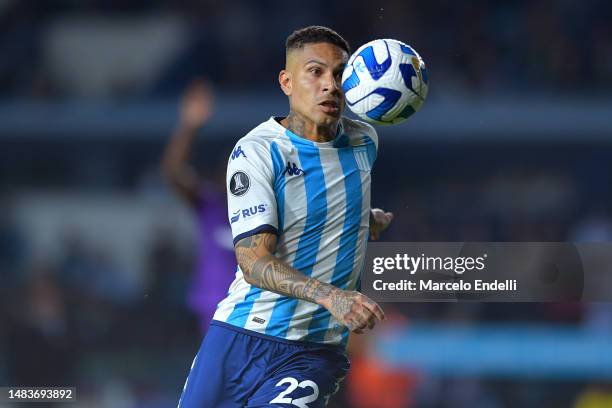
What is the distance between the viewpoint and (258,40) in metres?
12.1

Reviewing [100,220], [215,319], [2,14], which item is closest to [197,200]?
[215,319]

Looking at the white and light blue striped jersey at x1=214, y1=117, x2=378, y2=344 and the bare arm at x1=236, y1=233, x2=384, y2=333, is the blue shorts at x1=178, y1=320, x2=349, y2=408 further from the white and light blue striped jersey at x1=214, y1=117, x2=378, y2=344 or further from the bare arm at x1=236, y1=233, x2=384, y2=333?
the bare arm at x1=236, y1=233, x2=384, y2=333

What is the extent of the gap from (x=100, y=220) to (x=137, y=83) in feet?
5.11

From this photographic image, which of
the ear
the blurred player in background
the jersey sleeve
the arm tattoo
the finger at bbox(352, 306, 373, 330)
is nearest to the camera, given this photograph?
the finger at bbox(352, 306, 373, 330)

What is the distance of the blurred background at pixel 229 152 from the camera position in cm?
984

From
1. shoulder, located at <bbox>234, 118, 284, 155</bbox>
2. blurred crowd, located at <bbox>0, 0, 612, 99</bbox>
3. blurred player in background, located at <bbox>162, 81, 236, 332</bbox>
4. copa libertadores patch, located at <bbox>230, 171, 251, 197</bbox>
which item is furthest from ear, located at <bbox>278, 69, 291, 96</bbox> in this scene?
blurred crowd, located at <bbox>0, 0, 612, 99</bbox>

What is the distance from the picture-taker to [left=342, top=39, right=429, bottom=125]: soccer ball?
168 inches

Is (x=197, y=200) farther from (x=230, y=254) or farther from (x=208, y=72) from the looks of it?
(x=208, y=72)

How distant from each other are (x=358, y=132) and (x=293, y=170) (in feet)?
1.43

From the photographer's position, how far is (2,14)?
13000mm

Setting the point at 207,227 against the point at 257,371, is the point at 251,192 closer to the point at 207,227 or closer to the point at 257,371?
the point at 257,371

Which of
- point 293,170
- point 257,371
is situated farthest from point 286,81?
point 257,371

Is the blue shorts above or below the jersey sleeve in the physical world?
below

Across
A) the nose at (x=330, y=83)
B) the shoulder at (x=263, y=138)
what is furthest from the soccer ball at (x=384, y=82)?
the shoulder at (x=263, y=138)
